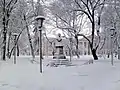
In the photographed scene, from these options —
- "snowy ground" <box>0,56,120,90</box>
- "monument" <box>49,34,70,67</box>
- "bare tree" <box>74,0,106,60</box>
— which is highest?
"bare tree" <box>74,0,106,60</box>

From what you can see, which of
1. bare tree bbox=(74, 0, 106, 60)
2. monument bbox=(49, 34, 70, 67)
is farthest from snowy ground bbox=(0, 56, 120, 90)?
bare tree bbox=(74, 0, 106, 60)

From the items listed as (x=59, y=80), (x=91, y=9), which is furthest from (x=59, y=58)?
(x=59, y=80)

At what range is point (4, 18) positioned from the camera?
81.3 ft

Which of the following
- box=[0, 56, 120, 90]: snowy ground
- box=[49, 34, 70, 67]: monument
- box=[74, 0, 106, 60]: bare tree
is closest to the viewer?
box=[0, 56, 120, 90]: snowy ground

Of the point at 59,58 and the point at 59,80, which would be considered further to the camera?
the point at 59,58

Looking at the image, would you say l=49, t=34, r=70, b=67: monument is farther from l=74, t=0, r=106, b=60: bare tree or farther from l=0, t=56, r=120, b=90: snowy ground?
l=0, t=56, r=120, b=90: snowy ground

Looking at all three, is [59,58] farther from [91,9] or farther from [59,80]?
[59,80]

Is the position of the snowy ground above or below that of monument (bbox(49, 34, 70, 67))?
below

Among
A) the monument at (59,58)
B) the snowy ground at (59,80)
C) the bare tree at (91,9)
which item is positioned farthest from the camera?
the bare tree at (91,9)

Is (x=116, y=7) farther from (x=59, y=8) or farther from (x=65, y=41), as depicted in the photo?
(x=65, y=41)

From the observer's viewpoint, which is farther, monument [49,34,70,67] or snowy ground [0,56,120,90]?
monument [49,34,70,67]

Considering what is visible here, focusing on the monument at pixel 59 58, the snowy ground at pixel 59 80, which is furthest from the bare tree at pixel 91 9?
the snowy ground at pixel 59 80

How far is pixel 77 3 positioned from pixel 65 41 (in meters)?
16.2

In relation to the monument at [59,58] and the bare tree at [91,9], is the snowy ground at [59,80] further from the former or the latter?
the bare tree at [91,9]
